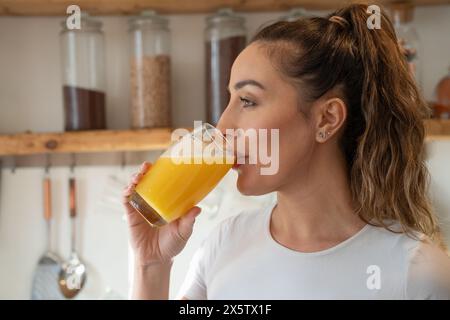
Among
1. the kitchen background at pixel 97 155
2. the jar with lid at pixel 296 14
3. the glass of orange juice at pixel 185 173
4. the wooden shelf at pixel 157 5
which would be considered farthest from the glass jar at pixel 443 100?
the glass of orange juice at pixel 185 173

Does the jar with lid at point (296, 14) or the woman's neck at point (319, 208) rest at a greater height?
the jar with lid at point (296, 14)

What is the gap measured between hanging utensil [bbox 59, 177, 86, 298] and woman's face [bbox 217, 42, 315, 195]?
0.79m

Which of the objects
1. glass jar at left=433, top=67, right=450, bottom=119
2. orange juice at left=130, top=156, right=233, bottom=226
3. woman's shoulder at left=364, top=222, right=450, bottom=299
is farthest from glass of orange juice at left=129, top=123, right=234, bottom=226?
glass jar at left=433, top=67, right=450, bottom=119

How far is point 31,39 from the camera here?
1.44m

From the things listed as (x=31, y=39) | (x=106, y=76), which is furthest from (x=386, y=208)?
(x=31, y=39)

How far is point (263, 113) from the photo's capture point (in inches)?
28.6

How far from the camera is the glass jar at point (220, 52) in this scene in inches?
51.8

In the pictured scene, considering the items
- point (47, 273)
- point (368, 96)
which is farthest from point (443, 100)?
point (47, 273)

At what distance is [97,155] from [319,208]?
82 cm

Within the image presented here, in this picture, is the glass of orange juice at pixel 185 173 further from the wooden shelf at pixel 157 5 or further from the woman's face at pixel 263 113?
the wooden shelf at pixel 157 5

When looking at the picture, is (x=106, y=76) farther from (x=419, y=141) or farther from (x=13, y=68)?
(x=419, y=141)

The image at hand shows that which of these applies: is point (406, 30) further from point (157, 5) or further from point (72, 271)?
point (72, 271)

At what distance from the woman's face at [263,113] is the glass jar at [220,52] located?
56 centimetres
